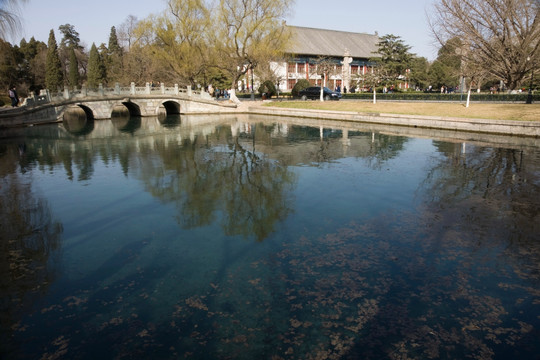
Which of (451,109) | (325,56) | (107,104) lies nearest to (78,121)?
(107,104)

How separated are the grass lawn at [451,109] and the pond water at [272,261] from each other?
35.6ft

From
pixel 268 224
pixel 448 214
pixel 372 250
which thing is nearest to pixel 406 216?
pixel 448 214

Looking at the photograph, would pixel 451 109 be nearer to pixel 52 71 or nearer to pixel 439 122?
pixel 439 122

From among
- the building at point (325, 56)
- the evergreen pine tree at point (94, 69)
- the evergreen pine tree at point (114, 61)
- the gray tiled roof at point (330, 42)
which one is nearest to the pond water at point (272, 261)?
the evergreen pine tree at point (114, 61)

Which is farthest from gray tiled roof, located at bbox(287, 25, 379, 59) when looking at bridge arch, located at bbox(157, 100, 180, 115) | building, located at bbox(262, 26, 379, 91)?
bridge arch, located at bbox(157, 100, 180, 115)

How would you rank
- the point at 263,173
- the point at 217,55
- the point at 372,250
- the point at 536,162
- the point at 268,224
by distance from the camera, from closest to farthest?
the point at 372,250
the point at 268,224
the point at 263,173
the point at 536,162
the point at 217,55

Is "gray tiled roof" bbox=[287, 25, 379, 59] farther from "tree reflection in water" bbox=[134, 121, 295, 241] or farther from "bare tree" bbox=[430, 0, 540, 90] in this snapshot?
"tree reflection in water" bbox=[134, 121, 295, 241]

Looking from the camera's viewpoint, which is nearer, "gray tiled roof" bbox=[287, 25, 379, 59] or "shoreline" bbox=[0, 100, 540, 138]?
"shoreline" bbox=[0, 100, 540, 138]

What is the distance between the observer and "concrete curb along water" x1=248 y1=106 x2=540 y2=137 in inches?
807

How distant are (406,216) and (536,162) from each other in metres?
8.89

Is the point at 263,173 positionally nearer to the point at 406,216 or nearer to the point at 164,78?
the point at 406,216

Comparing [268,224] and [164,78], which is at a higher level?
[164,78]

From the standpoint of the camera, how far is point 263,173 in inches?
515

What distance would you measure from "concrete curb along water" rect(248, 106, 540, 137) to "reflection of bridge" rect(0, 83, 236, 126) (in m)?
11.1
